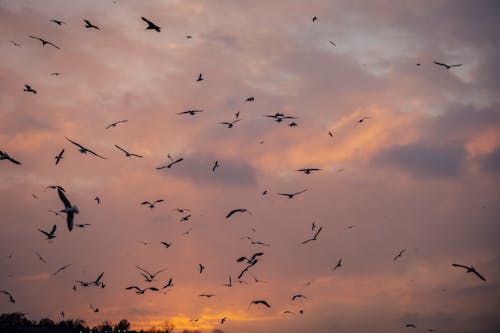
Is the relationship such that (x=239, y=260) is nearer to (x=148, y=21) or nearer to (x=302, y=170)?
(x=302, y=170)

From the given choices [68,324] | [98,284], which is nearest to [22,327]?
[68,324]

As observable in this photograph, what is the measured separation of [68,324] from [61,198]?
9525 centimetres

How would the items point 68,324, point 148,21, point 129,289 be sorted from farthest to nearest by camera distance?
point 68,324, point 129,289, point 148,21

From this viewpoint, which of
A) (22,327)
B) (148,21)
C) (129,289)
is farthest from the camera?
(22,327)

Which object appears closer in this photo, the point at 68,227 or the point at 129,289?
the point at 68,227

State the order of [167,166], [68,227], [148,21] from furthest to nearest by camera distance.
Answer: [167,166] < [148,21] < [68,227]

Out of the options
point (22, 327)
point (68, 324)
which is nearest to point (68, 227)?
point (22, 327)

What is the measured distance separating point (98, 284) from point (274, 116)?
63.0ft

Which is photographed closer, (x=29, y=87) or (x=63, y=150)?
(x=63, y=150)

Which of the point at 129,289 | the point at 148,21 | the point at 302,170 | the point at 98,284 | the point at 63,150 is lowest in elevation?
the point at 129,289

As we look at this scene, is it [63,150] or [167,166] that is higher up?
[63,150]

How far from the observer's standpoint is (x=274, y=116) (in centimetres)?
3759

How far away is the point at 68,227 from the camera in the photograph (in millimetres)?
17547

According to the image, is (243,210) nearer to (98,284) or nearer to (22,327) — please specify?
(98,284)
